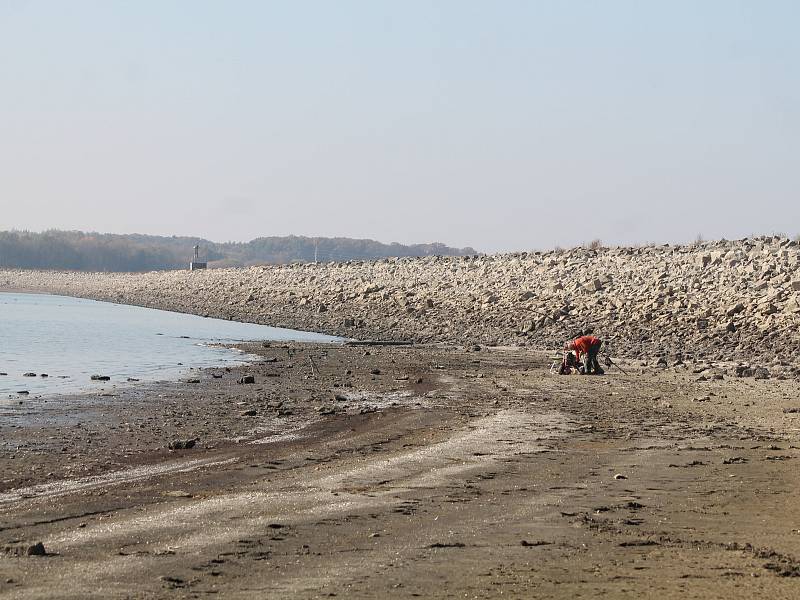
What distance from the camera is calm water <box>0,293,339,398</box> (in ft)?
73.7

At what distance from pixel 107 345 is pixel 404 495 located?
23102 mm

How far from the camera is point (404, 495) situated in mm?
9789

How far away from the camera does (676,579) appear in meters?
6.98

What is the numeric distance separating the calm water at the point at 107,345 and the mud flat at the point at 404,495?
3310 millimetres

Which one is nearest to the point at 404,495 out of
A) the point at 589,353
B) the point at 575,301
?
the point at 589,353

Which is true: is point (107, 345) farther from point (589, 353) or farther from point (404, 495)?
point (404, 495)

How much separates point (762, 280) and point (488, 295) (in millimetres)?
10969

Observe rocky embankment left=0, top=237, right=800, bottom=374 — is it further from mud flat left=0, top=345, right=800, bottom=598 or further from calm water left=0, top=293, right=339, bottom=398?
mud flat left=0, top=345, right=800, bottom=598

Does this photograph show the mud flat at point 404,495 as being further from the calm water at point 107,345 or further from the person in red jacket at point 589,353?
the person in red jacket at point 589,353

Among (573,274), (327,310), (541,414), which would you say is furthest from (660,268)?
(541,414)

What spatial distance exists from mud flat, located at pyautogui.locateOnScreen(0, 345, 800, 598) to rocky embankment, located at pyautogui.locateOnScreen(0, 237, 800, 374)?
33.3ft

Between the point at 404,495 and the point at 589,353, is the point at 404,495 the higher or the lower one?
the lower one

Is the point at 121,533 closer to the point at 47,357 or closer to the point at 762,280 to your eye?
the point at 47,357

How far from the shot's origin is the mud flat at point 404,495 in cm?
698
